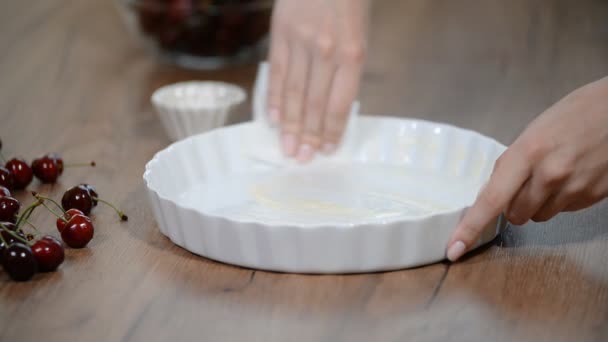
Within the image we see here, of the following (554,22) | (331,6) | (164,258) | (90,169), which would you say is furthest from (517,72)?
(164,258)

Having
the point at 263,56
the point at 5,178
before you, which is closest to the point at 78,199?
the point at 5,178

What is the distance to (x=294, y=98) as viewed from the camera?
1.24m

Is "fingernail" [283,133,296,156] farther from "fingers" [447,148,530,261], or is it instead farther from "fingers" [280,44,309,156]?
"fingers" [447,148,530,261]

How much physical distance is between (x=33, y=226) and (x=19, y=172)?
0.19 meters

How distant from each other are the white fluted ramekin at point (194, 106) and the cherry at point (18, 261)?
0.49m

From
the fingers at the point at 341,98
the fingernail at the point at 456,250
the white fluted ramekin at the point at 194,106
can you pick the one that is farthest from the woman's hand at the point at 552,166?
the white fluted ramekin at the point at 194,106

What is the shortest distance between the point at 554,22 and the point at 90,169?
1.36m

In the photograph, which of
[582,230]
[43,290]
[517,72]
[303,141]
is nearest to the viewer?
[43,290]

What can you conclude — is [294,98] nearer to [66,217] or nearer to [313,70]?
[313,70]

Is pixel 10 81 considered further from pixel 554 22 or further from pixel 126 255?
pixel 554 22

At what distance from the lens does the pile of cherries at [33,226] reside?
0.89 meters

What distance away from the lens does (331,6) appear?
127 cm

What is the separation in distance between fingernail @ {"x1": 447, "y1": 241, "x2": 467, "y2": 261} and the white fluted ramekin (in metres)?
0.56

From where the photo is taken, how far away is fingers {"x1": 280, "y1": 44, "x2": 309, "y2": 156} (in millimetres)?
1239
